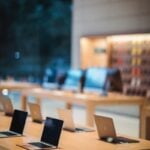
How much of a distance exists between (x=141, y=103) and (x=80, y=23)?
555cm

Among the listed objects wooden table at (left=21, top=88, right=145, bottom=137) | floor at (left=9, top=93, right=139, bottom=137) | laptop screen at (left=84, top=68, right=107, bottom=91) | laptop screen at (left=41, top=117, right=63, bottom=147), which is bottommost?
floor at (left=9, top=93, right=139, bottom=137)

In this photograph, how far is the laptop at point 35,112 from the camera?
4.27 metres

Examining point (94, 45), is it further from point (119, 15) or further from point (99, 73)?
point (99, 73)

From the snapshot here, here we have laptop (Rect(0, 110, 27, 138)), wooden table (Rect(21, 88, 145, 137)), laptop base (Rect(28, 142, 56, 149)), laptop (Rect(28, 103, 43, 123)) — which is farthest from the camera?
wooden table (Rect(21, 88, 145, 137))

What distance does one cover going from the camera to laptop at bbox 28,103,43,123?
4.27 m

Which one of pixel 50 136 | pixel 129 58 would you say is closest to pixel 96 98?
pixel 50 136

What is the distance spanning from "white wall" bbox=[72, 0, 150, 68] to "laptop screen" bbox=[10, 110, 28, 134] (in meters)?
7.15

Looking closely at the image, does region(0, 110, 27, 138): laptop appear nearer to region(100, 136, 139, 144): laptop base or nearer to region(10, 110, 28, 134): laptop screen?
region(10, 110, 28, 134): laptop screen

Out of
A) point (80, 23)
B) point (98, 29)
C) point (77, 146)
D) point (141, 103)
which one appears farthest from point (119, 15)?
point (77, 146)

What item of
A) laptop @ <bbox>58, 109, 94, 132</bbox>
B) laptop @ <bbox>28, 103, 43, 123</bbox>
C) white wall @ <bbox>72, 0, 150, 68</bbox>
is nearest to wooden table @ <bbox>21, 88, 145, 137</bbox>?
laptop @ <bbox>28, 103, 43, 123</bbox>

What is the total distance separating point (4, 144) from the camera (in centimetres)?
332

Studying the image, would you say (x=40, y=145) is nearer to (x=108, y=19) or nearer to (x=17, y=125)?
(x=17, y=125)

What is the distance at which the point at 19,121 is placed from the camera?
382cm

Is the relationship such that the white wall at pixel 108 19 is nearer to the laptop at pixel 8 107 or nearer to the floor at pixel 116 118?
the floor at pixel 116 118
